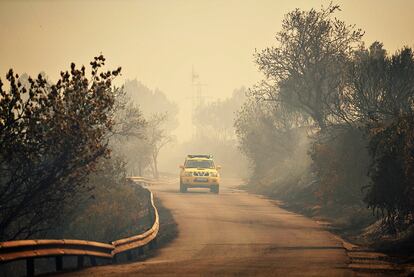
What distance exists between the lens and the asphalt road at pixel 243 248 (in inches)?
562

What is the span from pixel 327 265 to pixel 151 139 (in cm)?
8112

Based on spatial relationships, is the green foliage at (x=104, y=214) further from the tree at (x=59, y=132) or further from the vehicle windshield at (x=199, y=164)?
the vehicle windshield at (x=199, y=164)

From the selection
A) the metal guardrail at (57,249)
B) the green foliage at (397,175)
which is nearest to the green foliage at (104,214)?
the metal guardrail at (57,249)

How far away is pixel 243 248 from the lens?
19469mm

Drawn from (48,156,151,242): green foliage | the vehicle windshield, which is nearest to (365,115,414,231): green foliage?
Result: (48,156,151,242): green foliage

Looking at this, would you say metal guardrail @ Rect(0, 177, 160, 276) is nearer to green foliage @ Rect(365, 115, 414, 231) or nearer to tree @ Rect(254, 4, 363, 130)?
green foliage @ Rect(365, 115, 414, 231)

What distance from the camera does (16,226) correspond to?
27.1m

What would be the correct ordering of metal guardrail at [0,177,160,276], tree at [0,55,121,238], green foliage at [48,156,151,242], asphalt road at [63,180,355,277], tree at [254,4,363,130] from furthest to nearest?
tree at [254,4,363,130], green foliage at [48,156,151,242], tree at [0,55,121,238], asphalt road at [63,180,355,277], metal guardrail at [0,177,160,276]

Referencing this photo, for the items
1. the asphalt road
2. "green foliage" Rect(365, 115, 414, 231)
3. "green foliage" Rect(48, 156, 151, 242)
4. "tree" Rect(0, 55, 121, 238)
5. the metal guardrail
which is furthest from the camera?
"green foliage" Rect(48, 156, 151, 242)

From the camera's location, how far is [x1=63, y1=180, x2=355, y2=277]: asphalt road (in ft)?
46.9

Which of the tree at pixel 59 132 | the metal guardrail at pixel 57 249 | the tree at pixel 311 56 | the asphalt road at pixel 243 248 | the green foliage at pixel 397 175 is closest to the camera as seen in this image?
the metal guardrail at pixel 57 249

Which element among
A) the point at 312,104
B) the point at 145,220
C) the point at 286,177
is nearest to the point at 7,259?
the point at 145,220

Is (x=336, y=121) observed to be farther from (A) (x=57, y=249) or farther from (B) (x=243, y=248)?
(A) (x=57, y=249)

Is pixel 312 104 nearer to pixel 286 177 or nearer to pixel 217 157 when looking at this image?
pixel 286 177
